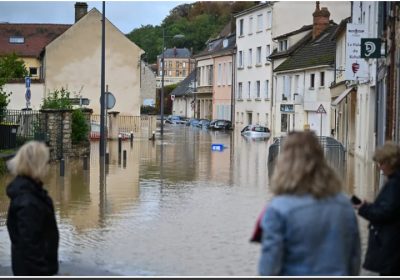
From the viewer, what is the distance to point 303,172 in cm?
483

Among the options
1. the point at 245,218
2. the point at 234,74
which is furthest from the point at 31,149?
the point at 234,74

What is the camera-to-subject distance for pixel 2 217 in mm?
15828

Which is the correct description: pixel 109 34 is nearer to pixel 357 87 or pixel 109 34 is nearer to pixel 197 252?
pixel 357 87

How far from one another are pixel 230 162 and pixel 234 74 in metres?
53.3

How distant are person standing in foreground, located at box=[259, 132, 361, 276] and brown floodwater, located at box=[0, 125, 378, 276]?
525 cm

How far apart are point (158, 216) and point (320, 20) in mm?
48841

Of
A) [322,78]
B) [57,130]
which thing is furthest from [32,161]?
[322,78]

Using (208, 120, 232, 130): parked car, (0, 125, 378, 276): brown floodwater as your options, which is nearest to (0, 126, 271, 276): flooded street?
(0, 125, 378, 276): brown floodwater

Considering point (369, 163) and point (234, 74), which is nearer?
point (369, 163)

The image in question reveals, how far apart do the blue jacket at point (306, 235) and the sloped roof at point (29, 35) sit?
67.3m

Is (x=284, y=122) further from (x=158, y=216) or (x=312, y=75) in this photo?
(x=158, y=216)

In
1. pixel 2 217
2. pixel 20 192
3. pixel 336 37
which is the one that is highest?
pixel 336 37

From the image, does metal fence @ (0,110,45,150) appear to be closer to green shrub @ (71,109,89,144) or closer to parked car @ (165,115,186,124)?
green shrub @ (71,109,89,144)

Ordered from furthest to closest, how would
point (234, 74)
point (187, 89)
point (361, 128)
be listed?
point (187, 89)
point (234, 74)
point (361, 128)
